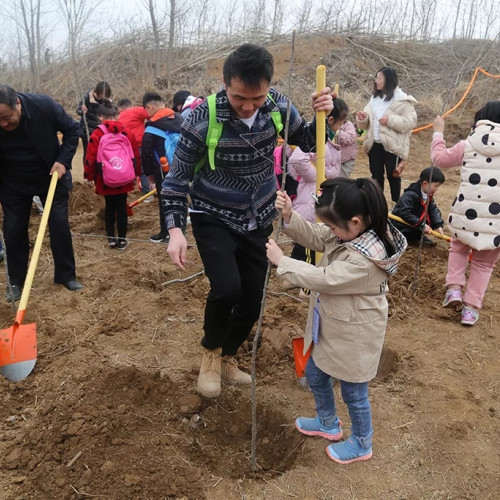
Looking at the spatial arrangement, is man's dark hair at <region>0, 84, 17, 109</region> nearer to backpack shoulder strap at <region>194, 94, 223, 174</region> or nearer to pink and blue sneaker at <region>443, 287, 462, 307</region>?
backpack shoulder strap at <region>194, 94, 223, 174</region>

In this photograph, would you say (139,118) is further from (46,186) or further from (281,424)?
(281,424)

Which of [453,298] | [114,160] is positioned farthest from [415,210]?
[114,160]

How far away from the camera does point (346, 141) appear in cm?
505

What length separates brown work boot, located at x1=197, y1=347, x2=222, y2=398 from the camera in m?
2.74

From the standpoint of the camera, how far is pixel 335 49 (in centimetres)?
1764

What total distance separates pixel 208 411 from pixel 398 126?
15.1ft

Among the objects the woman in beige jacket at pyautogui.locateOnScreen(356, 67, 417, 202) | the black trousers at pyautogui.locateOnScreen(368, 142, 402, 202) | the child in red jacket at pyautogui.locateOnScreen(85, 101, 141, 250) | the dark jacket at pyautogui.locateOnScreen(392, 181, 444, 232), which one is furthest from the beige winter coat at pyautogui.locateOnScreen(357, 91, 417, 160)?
the child in red jacket at pyautogui.locateOnScreen(85, 101, 141, 250)

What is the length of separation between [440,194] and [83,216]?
19.8 ft

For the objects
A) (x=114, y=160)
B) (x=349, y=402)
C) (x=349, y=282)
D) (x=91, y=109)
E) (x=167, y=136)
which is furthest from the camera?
(x=91, y=109)

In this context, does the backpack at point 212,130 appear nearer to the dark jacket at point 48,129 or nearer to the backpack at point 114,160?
the dark jacket at point 48,129

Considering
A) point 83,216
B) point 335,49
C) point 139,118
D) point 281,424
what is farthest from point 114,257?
point 335,49

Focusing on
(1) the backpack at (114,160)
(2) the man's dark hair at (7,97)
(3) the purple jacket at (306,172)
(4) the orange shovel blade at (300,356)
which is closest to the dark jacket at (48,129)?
(2) the man's dark hair at (7,97)

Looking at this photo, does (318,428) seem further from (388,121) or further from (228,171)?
(388,121)

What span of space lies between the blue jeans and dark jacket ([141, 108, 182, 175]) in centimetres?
364
